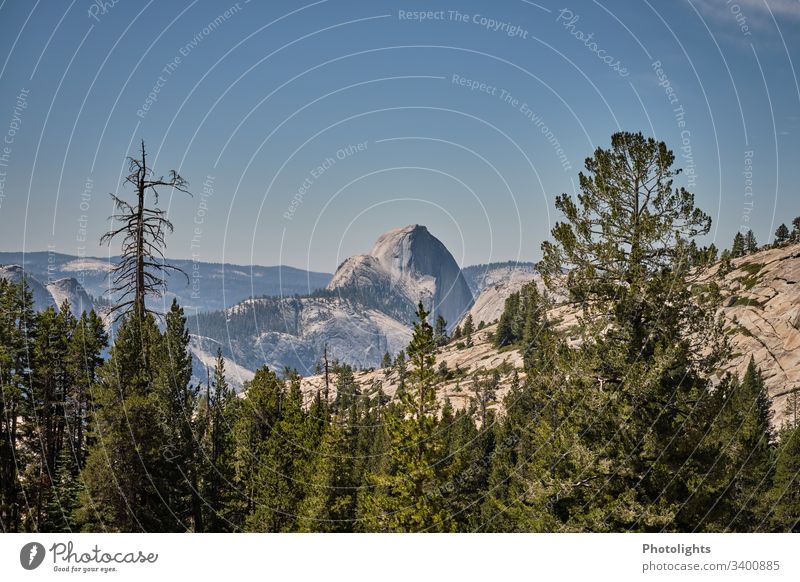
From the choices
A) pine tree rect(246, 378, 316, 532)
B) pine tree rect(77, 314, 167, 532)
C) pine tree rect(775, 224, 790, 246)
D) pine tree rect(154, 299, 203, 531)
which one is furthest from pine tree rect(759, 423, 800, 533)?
pine tree rect(775, 224, 790, 246)

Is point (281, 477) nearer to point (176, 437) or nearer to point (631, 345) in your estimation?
point (176, 437)

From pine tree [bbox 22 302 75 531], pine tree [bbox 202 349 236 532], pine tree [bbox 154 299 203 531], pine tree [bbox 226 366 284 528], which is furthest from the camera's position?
pine tree [bbox 202 349 236 532]

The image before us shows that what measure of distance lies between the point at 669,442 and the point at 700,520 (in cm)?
307

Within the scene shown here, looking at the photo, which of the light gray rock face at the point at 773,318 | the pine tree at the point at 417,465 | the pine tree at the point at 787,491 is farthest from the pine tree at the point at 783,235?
the pine tree at the point at 417,465

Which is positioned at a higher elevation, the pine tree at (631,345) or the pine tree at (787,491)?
the pine tree at (631,345)

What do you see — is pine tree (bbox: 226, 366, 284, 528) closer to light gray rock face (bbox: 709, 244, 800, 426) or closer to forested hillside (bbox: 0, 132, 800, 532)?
forested hillside (bbox: 0, 132, 800, 532)

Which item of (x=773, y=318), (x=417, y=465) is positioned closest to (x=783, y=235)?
(x=773, y=318)

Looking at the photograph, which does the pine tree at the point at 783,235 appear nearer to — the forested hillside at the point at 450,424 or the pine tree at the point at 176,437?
the forested hillside at the point at 450,424

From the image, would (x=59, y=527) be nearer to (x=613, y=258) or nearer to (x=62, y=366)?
(x=62, y=366)

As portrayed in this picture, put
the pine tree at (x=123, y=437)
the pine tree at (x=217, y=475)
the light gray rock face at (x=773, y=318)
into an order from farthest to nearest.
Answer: the light gray rock face at (x=773, y=318) → the pine tree at (x=217, y=475) → the pine tree at (x=123, y=437)
